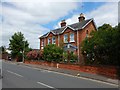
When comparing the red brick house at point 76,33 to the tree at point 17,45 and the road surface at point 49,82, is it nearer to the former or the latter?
the tree at point 17,45

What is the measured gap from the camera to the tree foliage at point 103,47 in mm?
19031

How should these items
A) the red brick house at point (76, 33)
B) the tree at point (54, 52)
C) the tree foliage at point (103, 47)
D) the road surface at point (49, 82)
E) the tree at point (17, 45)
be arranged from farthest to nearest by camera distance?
the tree at point (17, 45)
the red brick house at point (76, 33)
the tree at point (54, 52)
the tree foliage at point (103, 47)
the road surface at point (49, 82)

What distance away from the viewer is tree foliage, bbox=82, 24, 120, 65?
62.4ft

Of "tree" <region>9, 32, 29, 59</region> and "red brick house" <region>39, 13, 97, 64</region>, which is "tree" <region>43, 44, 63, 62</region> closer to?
"red brick house" <region>39, 13, 97, 64</region>

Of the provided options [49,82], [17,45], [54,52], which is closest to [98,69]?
[49,82]

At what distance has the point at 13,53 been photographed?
56781 millimetres

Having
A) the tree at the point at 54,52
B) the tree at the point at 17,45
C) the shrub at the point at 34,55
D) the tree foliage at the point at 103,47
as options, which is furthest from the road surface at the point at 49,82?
the tree at the point at 17,45

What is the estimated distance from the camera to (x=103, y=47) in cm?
2034

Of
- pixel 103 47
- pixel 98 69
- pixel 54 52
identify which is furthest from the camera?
pixel 54 52

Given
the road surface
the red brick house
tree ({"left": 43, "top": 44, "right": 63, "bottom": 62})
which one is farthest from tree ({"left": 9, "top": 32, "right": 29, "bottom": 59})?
the road surface

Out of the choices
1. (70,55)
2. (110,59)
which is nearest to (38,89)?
(110,59)

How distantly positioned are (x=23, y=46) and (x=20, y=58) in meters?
3.10

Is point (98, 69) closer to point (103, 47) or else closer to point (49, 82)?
point (103, 47)

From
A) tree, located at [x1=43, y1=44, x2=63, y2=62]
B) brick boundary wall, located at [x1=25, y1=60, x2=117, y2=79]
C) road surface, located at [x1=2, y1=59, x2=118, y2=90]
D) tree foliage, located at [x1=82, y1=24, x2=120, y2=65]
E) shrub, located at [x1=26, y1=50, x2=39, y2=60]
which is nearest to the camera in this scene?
road surface, located at [x1=2, y1=59, x2=118, y2=90]
